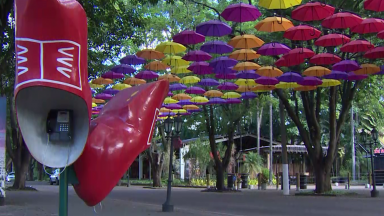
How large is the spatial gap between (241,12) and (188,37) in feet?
8.07

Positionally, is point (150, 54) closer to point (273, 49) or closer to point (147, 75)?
point (147, 75)

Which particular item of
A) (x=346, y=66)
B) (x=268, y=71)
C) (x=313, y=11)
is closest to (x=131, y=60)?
(x=268, y=71)

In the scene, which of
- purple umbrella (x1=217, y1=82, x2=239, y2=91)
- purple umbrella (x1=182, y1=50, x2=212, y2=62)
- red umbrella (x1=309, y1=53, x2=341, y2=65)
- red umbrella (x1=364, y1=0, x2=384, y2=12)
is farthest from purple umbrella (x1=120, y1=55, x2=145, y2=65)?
red umbrella (x1=364, y1=0, x2=384, y2=12)

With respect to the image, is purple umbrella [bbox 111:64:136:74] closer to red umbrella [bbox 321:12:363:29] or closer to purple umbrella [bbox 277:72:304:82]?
purple umbrella [bbox 277:72:304:82]

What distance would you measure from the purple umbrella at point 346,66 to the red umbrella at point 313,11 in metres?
3.42

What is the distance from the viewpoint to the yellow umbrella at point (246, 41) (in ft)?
43.1

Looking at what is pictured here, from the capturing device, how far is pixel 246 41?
13180mm

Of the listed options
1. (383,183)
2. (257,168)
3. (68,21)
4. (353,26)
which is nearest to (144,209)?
(353,26)

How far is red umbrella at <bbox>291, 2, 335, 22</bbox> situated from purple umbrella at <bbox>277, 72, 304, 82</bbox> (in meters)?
4.51

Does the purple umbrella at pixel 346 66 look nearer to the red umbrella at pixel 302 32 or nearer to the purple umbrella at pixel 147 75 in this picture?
the red umbrella at pixel 302 32

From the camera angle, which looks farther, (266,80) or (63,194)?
(266,80)

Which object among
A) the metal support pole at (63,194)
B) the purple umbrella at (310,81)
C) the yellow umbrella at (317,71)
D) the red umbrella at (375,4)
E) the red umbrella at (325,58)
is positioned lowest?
the metal support pole at (63,194)

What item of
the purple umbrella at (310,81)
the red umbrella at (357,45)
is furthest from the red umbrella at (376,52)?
the purple umbrella at (310,81)

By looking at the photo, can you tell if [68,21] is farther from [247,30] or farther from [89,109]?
[247,30]
